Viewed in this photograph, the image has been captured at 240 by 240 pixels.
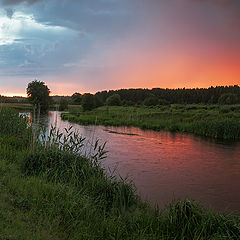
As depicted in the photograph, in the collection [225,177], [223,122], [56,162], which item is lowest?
[225,177]

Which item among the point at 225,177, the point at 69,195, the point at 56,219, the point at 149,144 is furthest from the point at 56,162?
the point at 149,144

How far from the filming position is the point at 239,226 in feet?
14.2

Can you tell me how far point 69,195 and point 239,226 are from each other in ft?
9.98

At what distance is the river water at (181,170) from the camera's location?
24.0ft

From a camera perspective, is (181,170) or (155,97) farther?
(155,97)

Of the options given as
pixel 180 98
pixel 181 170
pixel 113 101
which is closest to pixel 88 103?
pixel 113 101

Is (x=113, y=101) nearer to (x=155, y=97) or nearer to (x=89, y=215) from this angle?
(x=155, y=97)

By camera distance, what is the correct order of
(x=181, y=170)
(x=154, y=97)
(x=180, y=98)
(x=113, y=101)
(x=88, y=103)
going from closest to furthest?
(x=181, y=170) → (x=88, y=103) → (x=113, y=101) → (x=154, y=97) → (x=180, y=98)

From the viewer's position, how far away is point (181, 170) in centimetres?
1023

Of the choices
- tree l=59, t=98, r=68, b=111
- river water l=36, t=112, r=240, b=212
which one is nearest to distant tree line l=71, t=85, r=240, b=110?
tree l=59, t=98, r=68, b=111

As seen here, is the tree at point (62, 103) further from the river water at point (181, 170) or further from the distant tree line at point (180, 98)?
the distant tree line at point (180, 98)

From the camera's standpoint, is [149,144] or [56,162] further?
[149,144]

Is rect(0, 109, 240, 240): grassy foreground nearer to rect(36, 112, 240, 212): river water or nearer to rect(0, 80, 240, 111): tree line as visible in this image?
rect(36, 112, 240, 212): river water

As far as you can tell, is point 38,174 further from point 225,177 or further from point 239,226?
point 225,177
